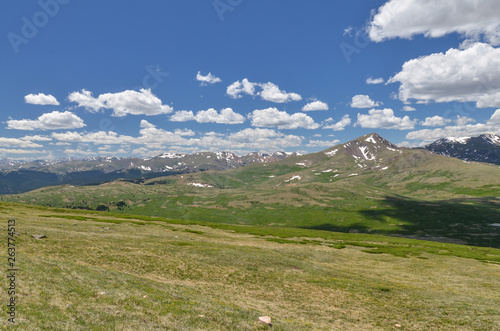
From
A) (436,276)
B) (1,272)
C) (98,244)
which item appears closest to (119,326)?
(1,272)

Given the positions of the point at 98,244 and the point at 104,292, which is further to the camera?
the point at 98,244

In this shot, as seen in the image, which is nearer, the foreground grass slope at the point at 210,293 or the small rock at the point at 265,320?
the foreground grass slope at the point at 210,293

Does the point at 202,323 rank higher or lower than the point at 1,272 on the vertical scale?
lower

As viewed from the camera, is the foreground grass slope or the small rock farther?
the small rock

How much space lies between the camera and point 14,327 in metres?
15.1

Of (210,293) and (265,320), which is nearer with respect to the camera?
(265,320)

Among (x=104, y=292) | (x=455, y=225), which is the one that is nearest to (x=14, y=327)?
(x=104, y=292)

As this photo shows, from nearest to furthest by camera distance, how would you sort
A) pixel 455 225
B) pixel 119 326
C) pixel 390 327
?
1. pixel 119 326
2. pixel 390 327
3. pixel 455 225

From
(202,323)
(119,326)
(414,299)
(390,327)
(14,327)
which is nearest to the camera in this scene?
(14,327)

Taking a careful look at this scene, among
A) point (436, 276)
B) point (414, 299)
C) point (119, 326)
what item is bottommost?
point (436, 276)

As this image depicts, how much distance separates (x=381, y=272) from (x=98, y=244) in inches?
2238

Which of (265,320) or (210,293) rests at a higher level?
(265,320)

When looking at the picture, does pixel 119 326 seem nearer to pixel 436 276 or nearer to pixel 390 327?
pixel 390 327

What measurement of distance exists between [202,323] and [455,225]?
777 feet
